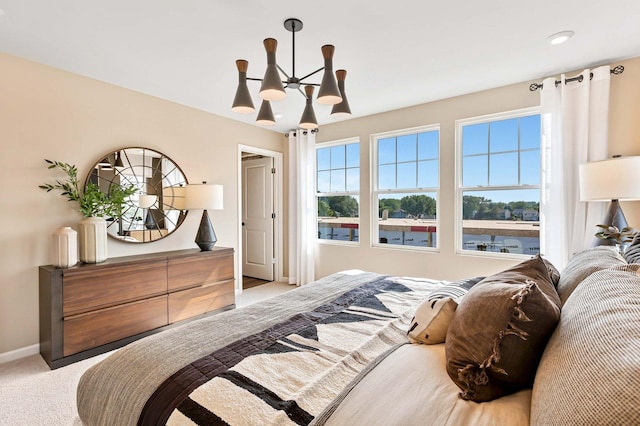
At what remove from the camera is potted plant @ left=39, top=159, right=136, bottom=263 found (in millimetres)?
2742

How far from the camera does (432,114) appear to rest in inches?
152

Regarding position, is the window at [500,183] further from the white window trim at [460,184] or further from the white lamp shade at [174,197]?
the white lamp shade at [174,197]

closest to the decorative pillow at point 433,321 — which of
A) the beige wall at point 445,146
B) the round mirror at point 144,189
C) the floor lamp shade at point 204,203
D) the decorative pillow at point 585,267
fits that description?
the decorative pillow at point 585,267

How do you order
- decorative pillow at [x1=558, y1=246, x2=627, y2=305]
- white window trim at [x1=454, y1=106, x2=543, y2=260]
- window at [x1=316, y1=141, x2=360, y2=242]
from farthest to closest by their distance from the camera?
window at [x1=316, y1=141, x2=360, y2=242] → white window trim at [x1=454, y1=106, x2=543, y2=260] → decorative pillow at [x1=558, y1=246, x2=627, y2=305]

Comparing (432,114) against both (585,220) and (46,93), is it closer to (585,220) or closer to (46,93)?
(585,220)

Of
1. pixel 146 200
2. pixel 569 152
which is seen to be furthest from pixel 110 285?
pixel 569 152

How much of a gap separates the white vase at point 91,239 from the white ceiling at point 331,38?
4.71 ft

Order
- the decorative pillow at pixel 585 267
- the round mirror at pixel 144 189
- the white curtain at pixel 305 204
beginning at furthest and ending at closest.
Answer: the white curtain at pixel 305 204, the round mirror at pixel 144 189, the decorative pillow at pixel 585 267

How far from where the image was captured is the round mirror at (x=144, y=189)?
3180 millimetres

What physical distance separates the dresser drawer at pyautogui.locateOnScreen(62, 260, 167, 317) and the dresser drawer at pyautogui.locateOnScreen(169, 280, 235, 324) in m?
0.21

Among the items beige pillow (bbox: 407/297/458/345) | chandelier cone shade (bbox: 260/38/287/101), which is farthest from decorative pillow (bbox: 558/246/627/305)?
chandelier cone shade (bbox: 260/38/287/101)

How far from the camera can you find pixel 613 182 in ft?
7.54

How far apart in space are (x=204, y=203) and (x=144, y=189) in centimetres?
65

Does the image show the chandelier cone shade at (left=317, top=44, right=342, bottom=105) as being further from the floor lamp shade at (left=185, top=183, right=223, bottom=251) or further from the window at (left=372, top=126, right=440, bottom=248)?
the window at (left=372, top=126, right=440, bottom=248)
